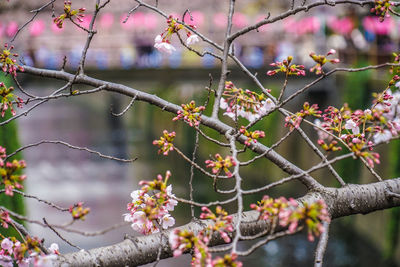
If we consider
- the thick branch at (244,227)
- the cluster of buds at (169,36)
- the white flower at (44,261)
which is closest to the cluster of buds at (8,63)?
the cluster of buds at (169,36)

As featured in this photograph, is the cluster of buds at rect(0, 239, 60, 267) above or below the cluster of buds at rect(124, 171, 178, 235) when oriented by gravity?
below

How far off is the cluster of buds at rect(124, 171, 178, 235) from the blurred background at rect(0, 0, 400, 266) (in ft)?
19.3

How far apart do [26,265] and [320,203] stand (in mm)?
1258

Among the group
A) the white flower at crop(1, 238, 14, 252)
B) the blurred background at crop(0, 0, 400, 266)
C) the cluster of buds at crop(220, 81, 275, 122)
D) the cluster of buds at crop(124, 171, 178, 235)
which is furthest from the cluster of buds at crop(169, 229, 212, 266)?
the blurred background at crop(0, 0, 400, 266)

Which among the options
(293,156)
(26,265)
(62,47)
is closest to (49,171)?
(62,47)

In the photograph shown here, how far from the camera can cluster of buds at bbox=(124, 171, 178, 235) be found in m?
1.78

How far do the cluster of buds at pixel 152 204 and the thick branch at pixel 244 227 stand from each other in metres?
0.10

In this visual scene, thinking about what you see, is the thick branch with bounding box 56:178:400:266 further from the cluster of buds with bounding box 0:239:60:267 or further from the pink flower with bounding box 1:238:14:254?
the pink flower with bounding box 1:238:14:254

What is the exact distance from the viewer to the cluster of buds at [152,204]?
1.78m

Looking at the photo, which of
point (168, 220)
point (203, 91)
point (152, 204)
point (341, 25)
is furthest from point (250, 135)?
point (203, 91)

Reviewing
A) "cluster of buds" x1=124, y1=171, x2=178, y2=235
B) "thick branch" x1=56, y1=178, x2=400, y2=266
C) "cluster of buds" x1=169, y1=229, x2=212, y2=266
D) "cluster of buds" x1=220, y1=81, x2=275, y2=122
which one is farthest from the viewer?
"cluster of buds" x1=220, y1=81, x2=275, y2=122

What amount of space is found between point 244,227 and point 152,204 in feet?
1.55

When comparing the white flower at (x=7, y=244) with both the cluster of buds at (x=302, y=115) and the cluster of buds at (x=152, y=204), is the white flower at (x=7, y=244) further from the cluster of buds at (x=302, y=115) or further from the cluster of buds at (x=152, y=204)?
the cluster of buds at (x=302, y=115)

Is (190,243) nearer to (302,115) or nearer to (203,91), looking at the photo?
(302,115)
